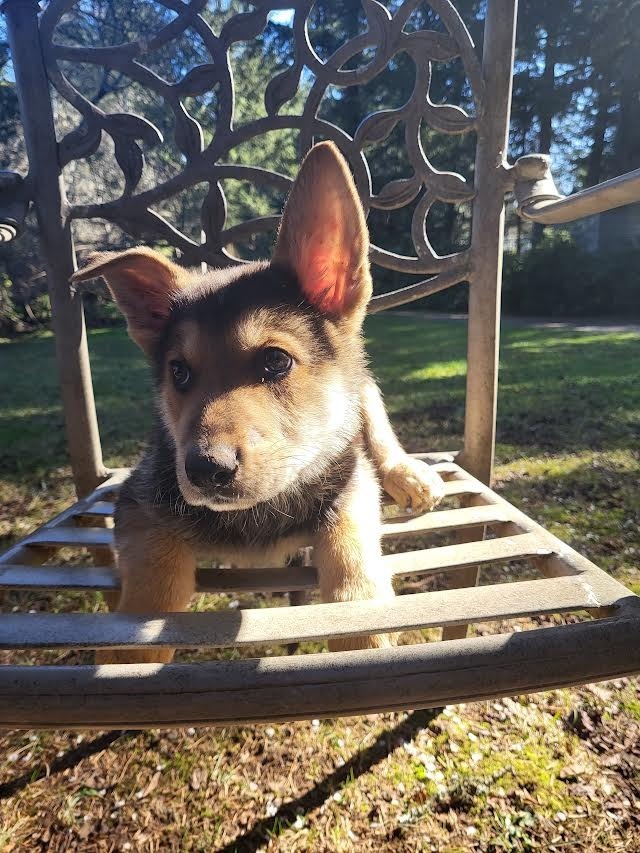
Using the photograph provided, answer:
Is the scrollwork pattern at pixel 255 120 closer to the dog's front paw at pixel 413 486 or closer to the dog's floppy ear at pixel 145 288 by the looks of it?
the dog's floppy ear at pixel 145 288

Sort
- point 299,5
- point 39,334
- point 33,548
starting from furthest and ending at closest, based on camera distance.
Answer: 1. point 39,334
2. point 299,5
3. point 33,548

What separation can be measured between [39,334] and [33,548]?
43.7ft

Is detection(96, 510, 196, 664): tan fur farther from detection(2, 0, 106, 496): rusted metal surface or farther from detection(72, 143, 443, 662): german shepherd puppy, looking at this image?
detection(2, 0, 106, 496): rusted metal surface

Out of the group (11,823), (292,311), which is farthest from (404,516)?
(11,823)

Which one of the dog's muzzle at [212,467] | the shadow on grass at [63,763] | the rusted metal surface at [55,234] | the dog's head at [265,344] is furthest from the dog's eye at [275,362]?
the shadow on grass at [63,763]

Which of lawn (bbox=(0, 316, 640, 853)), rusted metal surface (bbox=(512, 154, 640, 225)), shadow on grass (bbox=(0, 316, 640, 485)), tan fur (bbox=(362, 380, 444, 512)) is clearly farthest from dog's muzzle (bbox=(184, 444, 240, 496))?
shadow on grass (bbox=(0, 316, 640, 485))

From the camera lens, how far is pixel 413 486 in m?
2.32

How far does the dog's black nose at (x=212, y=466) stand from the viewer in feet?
4.64

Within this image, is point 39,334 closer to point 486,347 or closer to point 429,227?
point 429,227

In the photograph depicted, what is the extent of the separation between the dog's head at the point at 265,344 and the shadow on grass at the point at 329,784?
131cm

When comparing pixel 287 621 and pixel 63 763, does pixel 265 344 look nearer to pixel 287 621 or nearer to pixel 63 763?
pixel 287 621

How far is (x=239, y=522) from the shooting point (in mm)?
1935

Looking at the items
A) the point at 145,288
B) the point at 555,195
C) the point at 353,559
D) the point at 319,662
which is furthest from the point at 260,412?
the point at 555,195

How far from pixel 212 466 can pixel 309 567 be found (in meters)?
0.69
